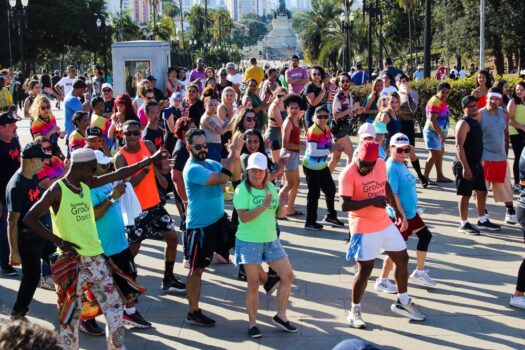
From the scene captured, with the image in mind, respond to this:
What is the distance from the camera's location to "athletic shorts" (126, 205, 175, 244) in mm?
7246

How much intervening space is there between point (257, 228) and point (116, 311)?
4.41 feet

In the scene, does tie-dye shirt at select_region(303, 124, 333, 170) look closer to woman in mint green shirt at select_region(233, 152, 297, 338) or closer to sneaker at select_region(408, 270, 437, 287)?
sneaker at select_region(408, 270, 437, 287)

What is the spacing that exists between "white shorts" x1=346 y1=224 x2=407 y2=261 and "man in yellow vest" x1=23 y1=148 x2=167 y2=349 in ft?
6.66

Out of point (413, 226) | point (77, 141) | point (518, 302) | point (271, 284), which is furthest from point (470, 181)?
point (77, 141)

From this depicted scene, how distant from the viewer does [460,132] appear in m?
9.41

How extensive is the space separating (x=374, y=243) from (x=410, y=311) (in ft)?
2.57

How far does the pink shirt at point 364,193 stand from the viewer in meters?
6.55

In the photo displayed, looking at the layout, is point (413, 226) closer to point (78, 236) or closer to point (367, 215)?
point (367, 215)

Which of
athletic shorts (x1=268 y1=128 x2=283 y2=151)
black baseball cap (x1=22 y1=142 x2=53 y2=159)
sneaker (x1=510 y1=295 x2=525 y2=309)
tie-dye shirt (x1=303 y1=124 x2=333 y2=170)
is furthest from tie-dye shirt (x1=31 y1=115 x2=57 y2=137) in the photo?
sneaker (x1=510 y1=295 x2=525 y2=309)

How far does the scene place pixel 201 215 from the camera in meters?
6.73

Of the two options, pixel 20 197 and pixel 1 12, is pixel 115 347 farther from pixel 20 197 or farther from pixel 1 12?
pixel 1 12

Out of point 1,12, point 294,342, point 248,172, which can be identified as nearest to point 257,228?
point 248,172

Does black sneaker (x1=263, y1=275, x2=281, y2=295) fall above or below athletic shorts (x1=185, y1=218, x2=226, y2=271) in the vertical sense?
below

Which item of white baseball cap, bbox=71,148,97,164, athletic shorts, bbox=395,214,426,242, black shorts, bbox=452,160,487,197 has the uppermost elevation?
white baseball cap, bbox=71,148,97,164
